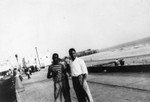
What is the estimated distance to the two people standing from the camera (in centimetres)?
501

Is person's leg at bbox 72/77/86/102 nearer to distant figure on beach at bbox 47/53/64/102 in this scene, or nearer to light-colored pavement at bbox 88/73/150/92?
distant figure on beach at bbox 47/53/64/102

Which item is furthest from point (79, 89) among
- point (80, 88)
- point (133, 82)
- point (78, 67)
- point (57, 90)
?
point (133, 82)

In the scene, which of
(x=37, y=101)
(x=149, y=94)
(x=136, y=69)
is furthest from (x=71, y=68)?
(x=136, y=69)

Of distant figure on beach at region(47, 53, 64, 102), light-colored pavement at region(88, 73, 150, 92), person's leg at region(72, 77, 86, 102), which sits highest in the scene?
distant figure on beach at region(47, 53, 64, 102)

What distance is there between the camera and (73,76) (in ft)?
16.8

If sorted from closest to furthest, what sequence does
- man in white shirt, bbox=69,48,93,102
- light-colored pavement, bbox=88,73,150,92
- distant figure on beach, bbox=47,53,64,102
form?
1. man in white shirt, bbox=69,48,93,102
2. distant figure on beach, bbox=47,53,64,102
3. light-colored pavement, bbox=88,73,150,92

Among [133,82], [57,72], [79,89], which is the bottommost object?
[133,82]

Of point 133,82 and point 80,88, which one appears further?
point 133,82

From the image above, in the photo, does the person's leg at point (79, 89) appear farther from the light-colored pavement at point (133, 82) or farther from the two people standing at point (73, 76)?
the light-colored pavement at point (133, 82)

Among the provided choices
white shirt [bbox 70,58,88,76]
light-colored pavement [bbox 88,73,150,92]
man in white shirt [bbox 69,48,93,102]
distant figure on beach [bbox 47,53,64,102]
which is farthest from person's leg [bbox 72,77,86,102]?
light-colored pavement [bbox 88,73,150,92]

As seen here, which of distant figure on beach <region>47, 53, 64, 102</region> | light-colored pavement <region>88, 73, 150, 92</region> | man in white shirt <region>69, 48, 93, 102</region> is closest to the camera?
man in white shirt <region>69, 48, 93, 102</region>

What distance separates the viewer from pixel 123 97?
6043 mm

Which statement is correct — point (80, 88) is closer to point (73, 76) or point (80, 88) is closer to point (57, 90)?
point (73, 76)

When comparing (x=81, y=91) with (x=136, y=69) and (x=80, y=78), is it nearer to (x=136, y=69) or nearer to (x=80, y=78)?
(x=80, y=78)
